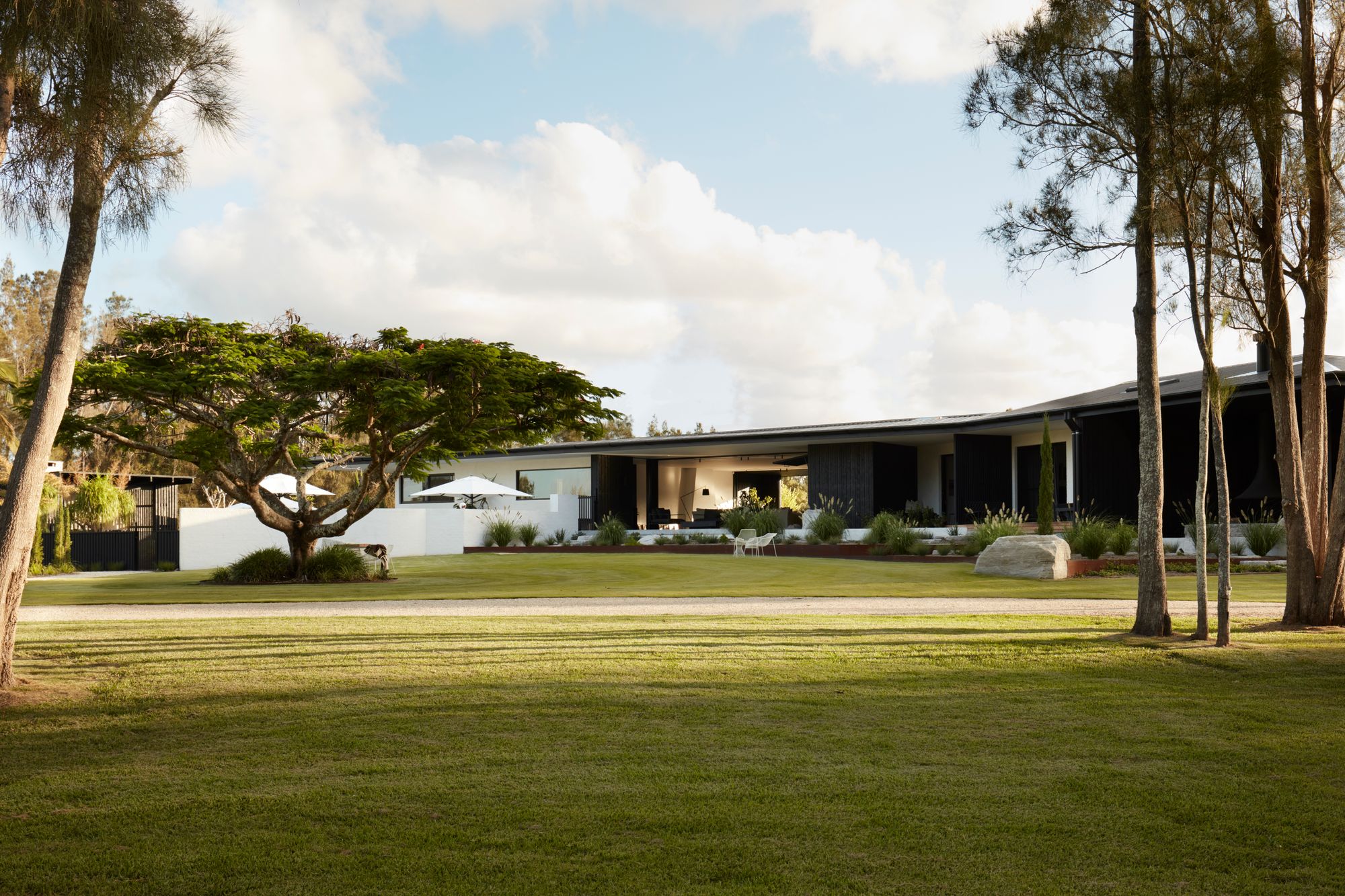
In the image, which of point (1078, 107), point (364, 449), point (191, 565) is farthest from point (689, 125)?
point (191, 565)

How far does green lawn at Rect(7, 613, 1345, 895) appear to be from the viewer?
3387 mm

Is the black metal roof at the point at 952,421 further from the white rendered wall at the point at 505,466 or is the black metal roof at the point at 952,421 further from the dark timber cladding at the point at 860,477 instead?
the white rendered wall at the point at 505,466

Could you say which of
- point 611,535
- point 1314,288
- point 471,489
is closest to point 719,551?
point 611,535

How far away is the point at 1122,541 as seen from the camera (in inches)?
739

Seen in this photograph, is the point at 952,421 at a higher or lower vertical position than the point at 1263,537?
higher

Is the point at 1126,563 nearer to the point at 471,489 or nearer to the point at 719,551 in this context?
the point at 719,551

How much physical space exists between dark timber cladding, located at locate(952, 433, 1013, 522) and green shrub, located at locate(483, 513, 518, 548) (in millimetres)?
12168

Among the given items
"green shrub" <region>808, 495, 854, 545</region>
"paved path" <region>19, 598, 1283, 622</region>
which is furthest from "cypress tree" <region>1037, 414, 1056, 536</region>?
"paved path" <region>19, 598, 1283, 622</region>

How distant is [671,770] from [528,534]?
24.9 m

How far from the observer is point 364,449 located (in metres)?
17.7

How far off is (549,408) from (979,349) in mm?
21395

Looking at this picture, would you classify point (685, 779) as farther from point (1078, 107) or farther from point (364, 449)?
point (364, 449)

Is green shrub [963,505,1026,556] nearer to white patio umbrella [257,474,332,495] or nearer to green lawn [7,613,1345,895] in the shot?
green lawn [7,613,1345,895]


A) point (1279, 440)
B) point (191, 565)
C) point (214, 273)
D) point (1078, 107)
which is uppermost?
point (214, 273)
